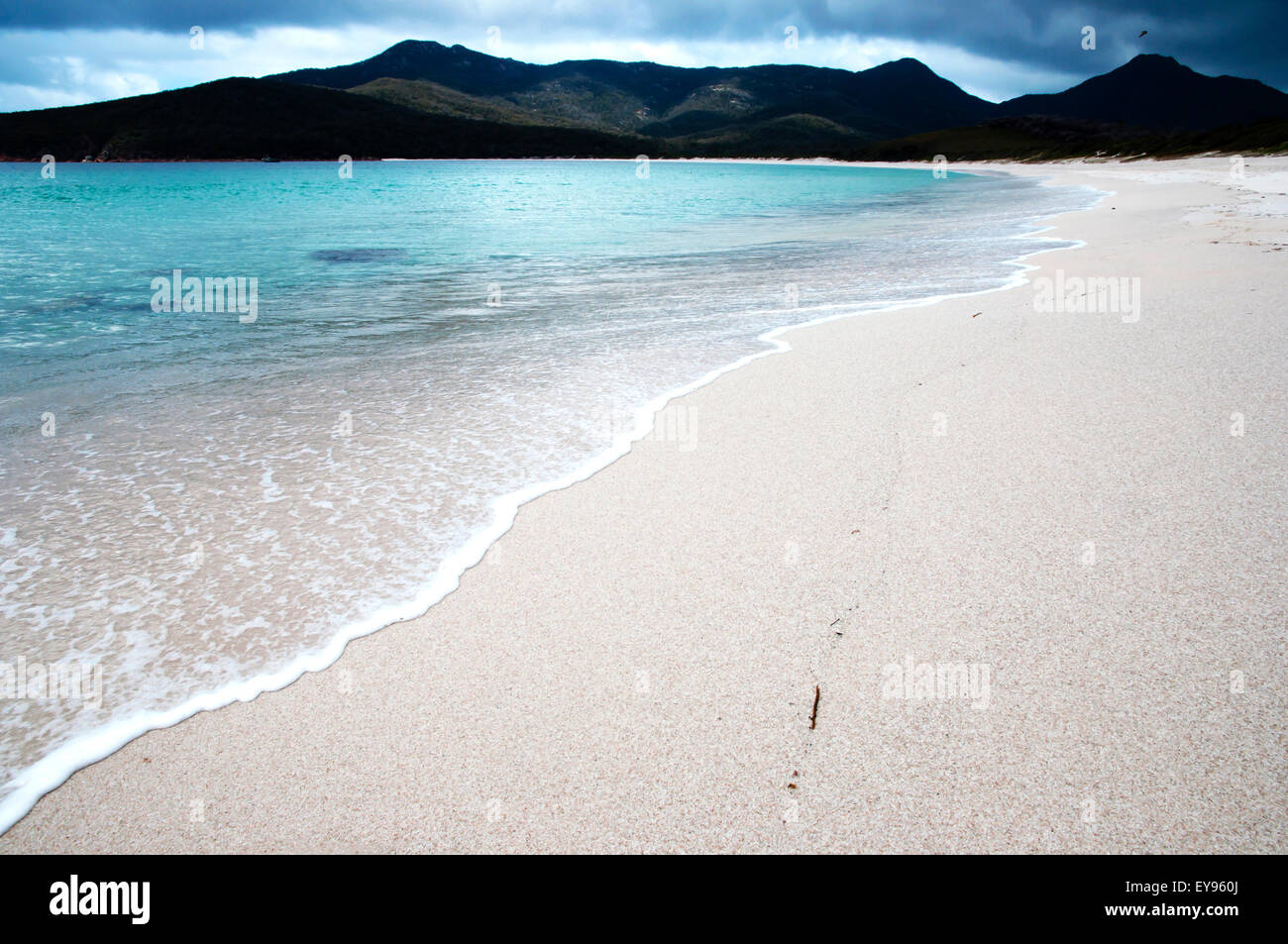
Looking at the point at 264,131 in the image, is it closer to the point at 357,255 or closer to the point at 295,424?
the point at 357,255

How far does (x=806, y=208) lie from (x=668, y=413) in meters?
28.0

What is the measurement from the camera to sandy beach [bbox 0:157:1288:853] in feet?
6.80

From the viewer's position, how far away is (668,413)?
5438mm

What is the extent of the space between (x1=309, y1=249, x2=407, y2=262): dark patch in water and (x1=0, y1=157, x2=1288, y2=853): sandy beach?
42.6ft

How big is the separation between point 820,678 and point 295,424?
4.71 metres

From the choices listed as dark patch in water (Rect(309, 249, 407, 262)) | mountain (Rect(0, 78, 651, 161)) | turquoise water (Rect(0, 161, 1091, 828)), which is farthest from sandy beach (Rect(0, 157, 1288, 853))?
mountain (Rect(0, 78, 651, 161))

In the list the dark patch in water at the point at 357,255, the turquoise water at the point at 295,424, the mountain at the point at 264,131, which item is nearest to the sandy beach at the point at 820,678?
the turquoise water at the point at 295,424

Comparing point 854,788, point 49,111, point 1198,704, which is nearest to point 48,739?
point 854,788

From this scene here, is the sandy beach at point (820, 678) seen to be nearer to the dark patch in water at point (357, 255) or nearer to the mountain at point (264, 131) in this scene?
the dark patch in water at point (357, 255)

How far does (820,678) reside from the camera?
2.59 metres

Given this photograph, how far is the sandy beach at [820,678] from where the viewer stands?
2072 millimetres

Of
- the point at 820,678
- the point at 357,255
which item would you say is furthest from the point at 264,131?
the point at 820,678

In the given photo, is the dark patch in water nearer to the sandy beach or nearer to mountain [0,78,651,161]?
the sandy beach

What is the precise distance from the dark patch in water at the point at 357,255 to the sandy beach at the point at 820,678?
42.6 feet
